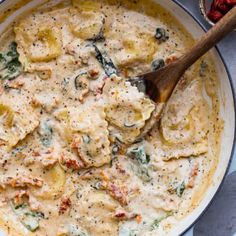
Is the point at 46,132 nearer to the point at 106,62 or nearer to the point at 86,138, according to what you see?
the point at 86,138

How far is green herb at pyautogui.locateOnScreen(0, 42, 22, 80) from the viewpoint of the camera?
10.2 ft

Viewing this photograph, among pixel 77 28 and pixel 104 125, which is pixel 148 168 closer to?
pixel 104 125

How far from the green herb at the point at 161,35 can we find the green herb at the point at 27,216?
110cm

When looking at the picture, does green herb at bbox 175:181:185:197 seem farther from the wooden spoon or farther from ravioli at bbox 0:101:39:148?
ravioli at bbox 0:101:39:148

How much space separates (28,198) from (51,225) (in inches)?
7.2

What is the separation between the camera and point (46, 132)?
3.10 metres

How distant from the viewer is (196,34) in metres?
3.12

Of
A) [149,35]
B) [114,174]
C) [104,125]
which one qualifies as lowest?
[114,174]

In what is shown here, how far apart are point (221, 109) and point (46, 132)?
36.5 inches

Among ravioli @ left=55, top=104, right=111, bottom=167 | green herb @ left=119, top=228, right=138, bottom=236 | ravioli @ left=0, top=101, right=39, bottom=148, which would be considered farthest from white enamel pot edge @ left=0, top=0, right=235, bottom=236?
ravioli @ left=55, top=104, right=111, bottom=167

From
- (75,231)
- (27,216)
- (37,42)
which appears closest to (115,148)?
(75,231)

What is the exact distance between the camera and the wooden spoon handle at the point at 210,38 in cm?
284

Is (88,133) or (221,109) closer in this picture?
(88,133)

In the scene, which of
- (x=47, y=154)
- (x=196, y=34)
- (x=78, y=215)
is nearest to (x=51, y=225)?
(x=78, y=215)
